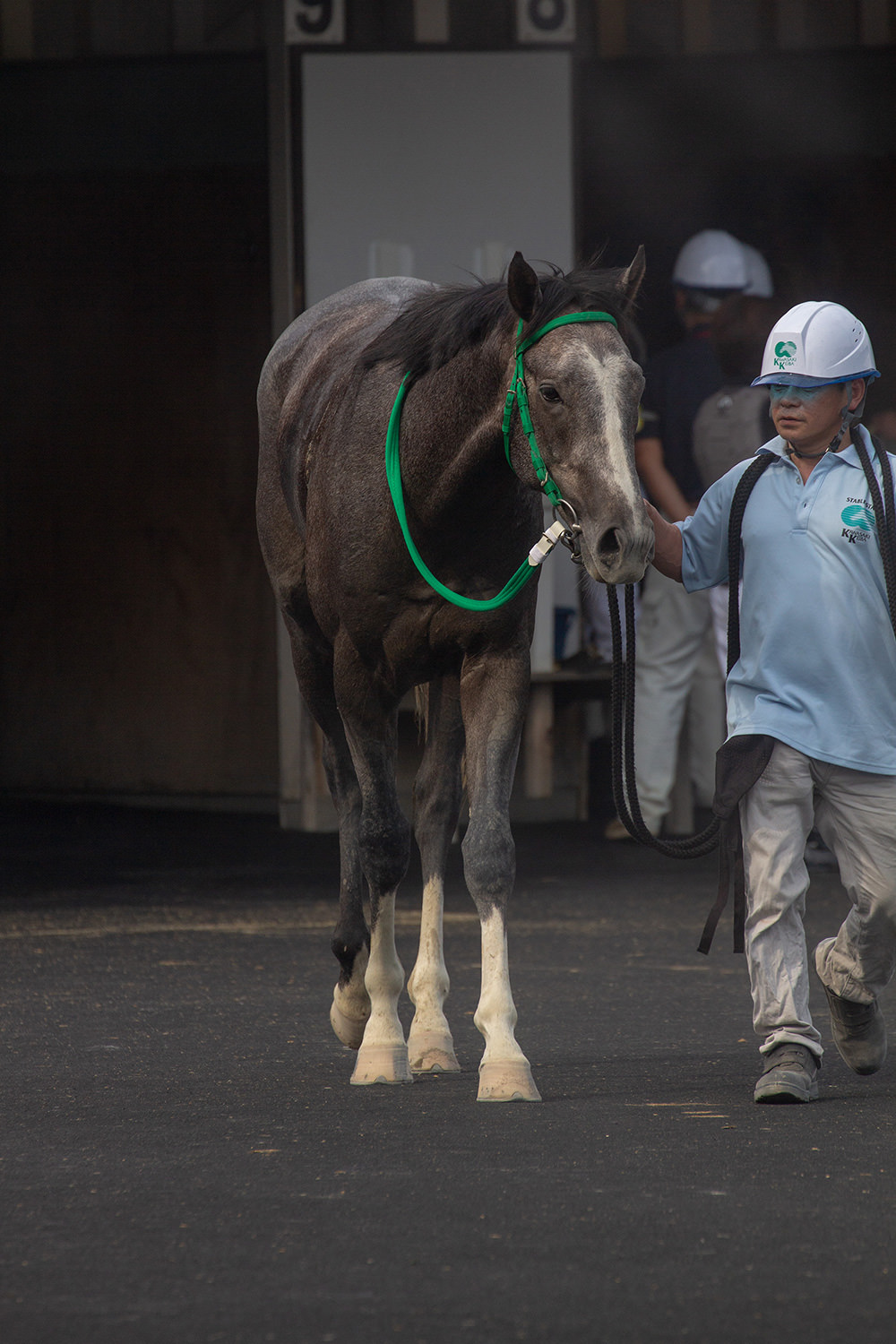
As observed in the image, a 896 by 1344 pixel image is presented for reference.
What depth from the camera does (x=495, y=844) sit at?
4.98 m

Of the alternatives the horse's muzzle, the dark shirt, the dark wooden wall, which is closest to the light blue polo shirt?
the horse's muzzle

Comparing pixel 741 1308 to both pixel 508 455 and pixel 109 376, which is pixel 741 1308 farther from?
pixel 109 376

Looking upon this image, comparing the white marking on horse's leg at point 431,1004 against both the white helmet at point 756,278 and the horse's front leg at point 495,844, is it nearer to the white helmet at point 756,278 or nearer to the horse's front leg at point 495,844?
the horse's front leg at point 495,844

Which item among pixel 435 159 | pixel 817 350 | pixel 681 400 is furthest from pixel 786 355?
pixel 435 159

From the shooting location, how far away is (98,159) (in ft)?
37.0

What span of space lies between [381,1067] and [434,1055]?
0.20 m

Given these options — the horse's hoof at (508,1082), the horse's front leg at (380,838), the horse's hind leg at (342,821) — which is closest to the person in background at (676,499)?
the horse's hind leg at (342,821)

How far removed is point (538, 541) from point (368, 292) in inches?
76.7

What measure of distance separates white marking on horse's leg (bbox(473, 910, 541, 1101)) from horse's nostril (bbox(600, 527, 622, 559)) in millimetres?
1000

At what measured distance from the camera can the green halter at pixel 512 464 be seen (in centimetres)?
462

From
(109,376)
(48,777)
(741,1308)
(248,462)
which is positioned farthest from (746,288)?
(741,1308)

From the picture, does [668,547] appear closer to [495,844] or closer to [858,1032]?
[495,844]

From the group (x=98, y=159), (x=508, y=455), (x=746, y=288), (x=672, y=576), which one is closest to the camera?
(x=508, y=455)

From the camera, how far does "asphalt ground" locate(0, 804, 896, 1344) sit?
10.6 feet
